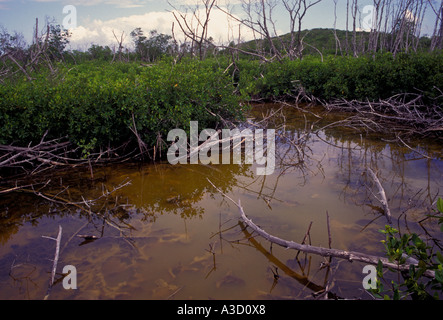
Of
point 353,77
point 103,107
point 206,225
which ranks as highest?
point 353,77

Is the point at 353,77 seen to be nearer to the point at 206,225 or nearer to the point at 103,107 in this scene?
the point at 103,107

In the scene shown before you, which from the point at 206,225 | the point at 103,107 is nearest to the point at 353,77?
the point at 103,107

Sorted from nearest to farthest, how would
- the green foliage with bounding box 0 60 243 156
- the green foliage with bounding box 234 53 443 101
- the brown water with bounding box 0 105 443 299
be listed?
the brown water with bounding box 0 105 443 299 → the green foliage with bounding box 0 60 243 156 → the green foliage with bounding box 234 53 443 101

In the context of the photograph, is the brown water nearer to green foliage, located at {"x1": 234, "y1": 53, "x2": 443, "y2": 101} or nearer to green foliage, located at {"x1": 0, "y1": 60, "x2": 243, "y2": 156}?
green foliage, located at {"x1": 0, "y1": 60, "x2": 243, "y2": 156}

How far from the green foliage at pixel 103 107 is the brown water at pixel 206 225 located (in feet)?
2.46

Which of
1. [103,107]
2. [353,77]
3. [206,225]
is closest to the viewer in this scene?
[206,225]

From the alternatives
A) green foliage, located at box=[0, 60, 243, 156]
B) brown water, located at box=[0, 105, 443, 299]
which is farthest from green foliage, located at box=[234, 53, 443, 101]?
brown water, located at box=[0, 105, 443, 299]

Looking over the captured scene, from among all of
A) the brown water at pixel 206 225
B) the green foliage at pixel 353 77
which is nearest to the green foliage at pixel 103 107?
the brown water at pixel 206 225

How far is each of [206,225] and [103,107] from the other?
316cm

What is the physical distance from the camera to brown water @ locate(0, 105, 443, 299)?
3.00 m

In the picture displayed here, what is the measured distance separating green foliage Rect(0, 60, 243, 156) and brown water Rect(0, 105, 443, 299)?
0.75 m

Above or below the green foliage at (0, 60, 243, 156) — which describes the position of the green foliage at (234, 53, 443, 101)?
above

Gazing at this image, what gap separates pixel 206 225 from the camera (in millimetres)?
4059

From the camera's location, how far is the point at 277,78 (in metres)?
13.6
